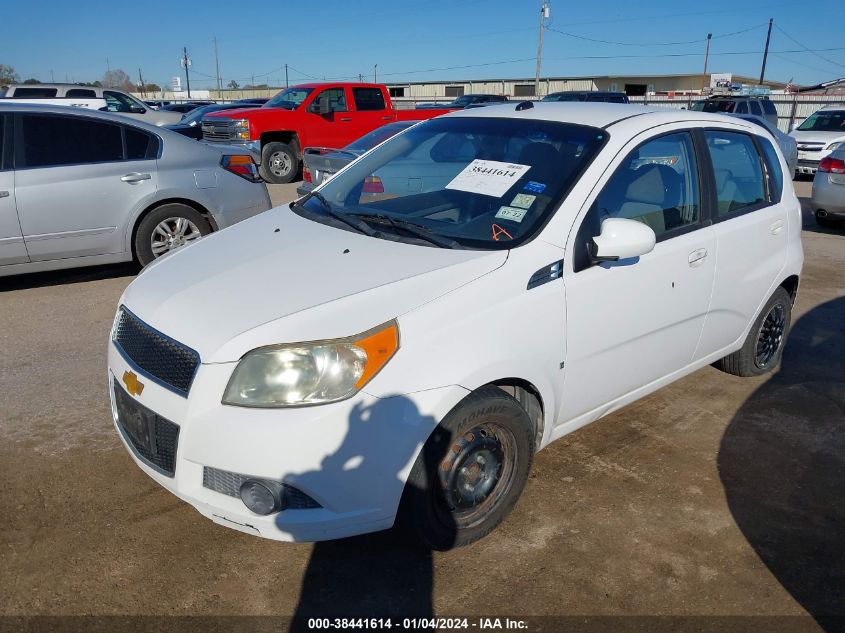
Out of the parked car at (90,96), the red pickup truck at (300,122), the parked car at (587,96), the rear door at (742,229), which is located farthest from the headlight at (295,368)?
the parked car at (587,96)

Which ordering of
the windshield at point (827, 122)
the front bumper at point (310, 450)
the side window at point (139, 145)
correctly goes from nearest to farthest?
the front bumper at point (310, 450), the side window at point (139, 145), the windshield at point (827, 122)

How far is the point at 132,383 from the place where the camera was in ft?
9.14

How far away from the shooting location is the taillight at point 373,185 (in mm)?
3979

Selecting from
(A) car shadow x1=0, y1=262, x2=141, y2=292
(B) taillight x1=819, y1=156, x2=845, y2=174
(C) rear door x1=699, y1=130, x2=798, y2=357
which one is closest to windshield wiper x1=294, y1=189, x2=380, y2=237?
(C) rear door x1=699, y1=130, x2=798, y2=357

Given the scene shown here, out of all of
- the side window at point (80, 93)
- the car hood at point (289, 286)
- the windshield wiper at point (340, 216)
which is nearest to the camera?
the car hood at point (289, 286)

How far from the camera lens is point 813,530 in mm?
3176

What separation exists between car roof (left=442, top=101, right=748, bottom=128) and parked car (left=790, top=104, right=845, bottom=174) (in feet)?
46.3

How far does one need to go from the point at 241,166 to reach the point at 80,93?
14.2m

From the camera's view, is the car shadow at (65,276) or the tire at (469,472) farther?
the car shadow at (65,276)

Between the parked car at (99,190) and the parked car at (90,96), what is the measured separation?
1076 cm

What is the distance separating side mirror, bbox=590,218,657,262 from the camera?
3016 millimetres

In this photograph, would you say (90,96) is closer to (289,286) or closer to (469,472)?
(289,286)

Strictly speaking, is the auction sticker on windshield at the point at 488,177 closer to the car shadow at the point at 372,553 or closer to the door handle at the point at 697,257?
the door handle at the point at 697,257

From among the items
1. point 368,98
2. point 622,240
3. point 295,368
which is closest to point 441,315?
point 295,368
